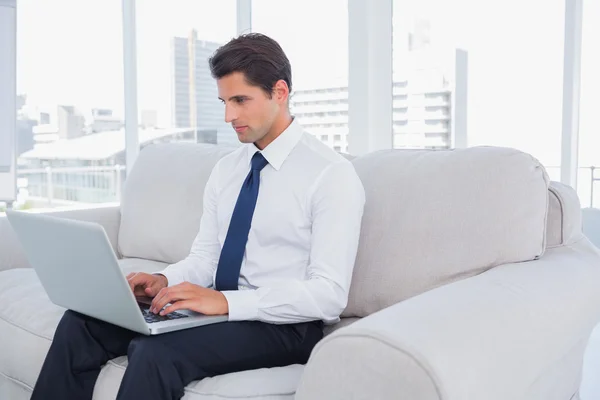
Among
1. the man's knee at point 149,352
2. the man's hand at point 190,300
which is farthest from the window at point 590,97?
the man's knee at point 149,352

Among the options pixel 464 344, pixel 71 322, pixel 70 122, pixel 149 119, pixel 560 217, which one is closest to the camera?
pixel 464 344

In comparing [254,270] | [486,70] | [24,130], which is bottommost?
[254,270]

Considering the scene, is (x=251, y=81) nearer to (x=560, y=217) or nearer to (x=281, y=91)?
(x=281, y=91)

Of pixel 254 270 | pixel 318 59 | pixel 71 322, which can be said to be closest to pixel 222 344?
pixel 254 270

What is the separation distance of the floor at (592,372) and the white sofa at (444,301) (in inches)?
25.1

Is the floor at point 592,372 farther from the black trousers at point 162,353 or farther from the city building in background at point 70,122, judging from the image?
the city building in background at point 70,122

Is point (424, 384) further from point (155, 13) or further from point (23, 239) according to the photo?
point (155, 13)

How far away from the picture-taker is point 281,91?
1695mm

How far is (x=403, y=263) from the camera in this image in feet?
5.53

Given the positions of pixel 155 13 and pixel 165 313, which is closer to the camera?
pixel 165 313

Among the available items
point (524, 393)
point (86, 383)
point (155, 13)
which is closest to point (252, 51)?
point (86, 383)

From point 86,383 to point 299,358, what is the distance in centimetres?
49

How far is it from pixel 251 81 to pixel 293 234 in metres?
0.38

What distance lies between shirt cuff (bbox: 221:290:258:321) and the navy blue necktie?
0.21m
